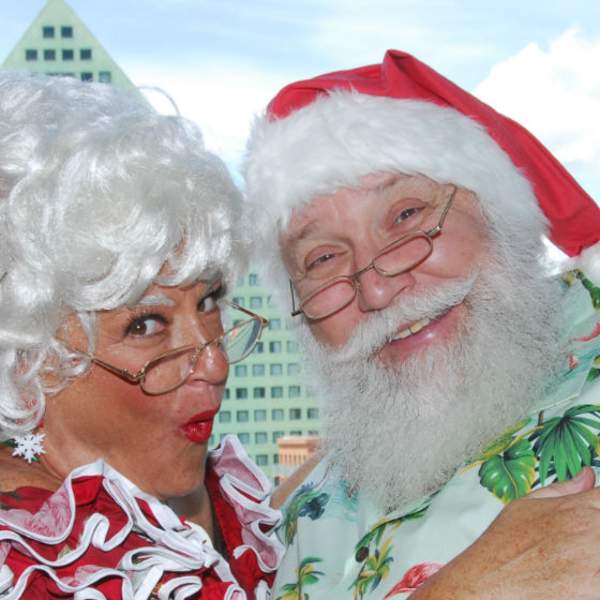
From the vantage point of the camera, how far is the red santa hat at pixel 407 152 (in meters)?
2.09

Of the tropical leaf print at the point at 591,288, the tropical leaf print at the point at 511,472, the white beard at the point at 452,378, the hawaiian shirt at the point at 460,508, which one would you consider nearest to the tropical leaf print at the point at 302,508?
the hawaiian shirt at the point at 460,508

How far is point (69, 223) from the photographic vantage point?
1.71 m

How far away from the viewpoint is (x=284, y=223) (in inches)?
85.4

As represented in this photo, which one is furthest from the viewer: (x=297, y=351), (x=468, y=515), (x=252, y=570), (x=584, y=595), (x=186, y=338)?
(x=297, y=351)

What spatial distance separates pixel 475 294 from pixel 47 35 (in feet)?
39.9

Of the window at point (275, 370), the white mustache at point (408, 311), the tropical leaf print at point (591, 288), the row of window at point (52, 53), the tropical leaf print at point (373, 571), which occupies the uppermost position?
the row of window at point (52, 53)

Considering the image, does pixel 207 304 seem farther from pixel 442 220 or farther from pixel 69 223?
pixel 442 220

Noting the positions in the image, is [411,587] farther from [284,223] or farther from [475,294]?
[284,223]

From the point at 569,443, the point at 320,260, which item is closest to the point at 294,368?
the point at 320,260

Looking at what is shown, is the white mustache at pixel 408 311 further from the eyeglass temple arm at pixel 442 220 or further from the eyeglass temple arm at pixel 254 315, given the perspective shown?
the eyeglass temple arm at pixel 254 315

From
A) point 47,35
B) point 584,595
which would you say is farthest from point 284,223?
point 47,35

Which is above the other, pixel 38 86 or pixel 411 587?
pixel 38 86

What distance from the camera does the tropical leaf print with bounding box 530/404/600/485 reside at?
1.61 meters

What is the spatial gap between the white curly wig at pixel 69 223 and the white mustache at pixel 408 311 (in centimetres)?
45
